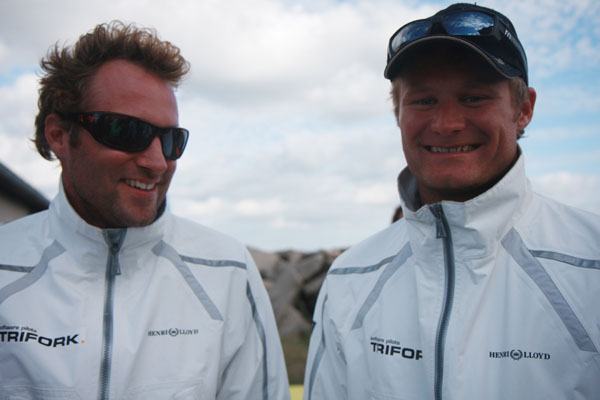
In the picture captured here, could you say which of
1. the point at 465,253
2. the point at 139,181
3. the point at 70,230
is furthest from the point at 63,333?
the point at 465,253

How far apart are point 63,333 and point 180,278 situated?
22.6 inches

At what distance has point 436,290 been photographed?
189 centimetres

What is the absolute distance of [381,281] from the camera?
2164 millimetres

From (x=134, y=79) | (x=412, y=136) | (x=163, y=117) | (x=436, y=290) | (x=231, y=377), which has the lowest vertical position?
(x=231, y=377)

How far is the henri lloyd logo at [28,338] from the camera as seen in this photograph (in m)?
2.00

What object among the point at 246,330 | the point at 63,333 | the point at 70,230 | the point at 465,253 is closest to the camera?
the point at 465,253

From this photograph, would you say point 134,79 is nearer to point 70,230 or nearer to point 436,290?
point 70,230

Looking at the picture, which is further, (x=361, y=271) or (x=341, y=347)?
(x=361, y=271)

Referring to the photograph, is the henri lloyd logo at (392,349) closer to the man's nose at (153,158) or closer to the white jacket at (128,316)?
the white jacket at (128,316)

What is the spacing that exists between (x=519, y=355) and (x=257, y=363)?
4.11ft

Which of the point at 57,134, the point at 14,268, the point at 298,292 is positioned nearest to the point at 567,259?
the point at 14,268

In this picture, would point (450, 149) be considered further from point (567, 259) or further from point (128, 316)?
point (128, 316)

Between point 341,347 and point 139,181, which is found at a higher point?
point 139,181

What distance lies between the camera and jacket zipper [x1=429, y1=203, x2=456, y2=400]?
1.75 meters
